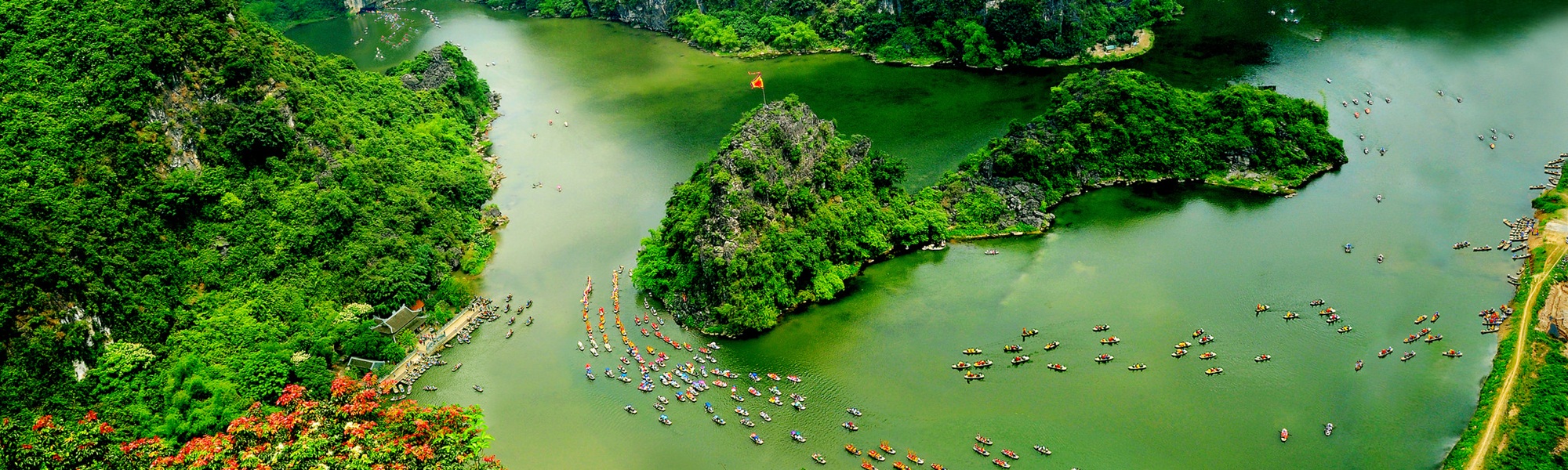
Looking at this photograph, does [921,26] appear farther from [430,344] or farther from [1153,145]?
[430,344]

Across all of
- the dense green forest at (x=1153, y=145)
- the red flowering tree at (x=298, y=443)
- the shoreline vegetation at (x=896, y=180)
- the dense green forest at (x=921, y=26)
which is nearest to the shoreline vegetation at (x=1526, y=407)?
the dense green forest at (x=1153, y=145)

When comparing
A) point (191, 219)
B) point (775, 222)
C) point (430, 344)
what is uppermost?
point (191, 219)

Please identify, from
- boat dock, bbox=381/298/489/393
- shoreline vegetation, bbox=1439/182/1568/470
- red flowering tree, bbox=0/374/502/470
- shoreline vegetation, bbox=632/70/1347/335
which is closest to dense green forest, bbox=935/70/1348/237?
shoreline vegetation, bbox=632/70/1347/335

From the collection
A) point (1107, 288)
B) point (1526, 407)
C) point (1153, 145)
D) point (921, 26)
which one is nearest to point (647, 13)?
point (921, 26)

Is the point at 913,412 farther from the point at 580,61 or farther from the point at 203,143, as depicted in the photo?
the point at 580,61

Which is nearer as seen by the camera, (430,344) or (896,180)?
(430,344)

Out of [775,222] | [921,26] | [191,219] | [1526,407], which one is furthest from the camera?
[921,26]

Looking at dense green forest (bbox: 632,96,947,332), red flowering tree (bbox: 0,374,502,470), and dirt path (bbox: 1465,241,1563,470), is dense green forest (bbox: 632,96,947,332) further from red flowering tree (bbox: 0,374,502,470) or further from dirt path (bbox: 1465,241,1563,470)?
dirt path (bbox: 1465,241,1563,470)
